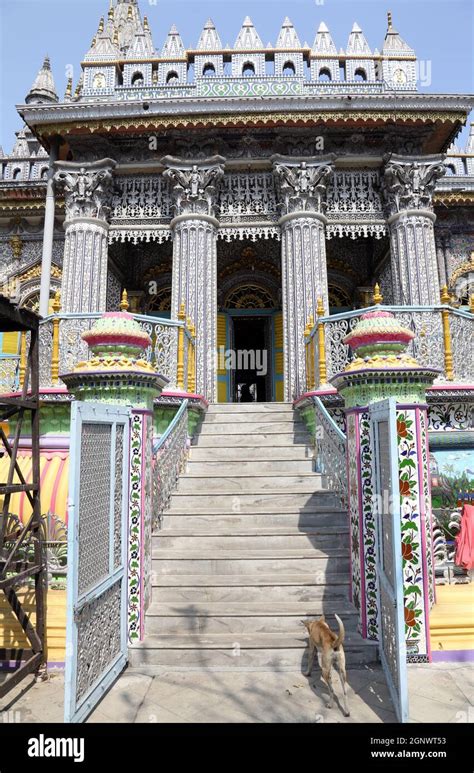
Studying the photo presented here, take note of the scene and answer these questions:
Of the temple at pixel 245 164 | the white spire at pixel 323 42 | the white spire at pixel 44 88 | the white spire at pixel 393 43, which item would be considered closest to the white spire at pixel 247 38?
the temple at pixel 245 164

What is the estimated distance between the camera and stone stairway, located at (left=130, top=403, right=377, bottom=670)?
4.25 metres

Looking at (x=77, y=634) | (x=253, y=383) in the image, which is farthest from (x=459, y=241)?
(x=77, y=634)

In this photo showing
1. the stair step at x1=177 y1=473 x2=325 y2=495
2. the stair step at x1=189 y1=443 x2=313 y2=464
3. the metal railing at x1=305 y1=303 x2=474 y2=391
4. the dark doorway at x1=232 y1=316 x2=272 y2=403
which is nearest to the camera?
the stair step at x1=177 y1=473 x2=325 y2=495

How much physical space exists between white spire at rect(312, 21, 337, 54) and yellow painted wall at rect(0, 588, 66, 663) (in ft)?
40.7

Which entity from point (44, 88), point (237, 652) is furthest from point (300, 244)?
point (44, 88)

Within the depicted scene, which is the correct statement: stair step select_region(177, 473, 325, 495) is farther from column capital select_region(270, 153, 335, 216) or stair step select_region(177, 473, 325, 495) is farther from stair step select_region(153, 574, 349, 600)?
column capital select_region(270, 153, 335, 216)

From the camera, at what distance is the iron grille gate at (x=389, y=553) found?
3.44 metres

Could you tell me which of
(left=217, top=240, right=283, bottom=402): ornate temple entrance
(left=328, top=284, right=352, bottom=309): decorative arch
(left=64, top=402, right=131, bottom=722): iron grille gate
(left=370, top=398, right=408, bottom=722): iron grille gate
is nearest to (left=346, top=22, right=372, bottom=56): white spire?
(left=217, top=240, right=283, bottom=402): ornate temple entrance

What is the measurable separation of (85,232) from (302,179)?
4.74m

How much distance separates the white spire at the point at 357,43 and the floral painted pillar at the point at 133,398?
413 inches

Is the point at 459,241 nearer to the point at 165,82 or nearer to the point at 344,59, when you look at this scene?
the point at 344,59

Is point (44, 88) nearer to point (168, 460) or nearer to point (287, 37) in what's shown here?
point (287, 37)

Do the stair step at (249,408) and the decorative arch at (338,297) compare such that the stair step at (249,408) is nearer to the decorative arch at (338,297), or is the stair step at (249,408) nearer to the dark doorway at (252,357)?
the dark doorway at (252,357)
